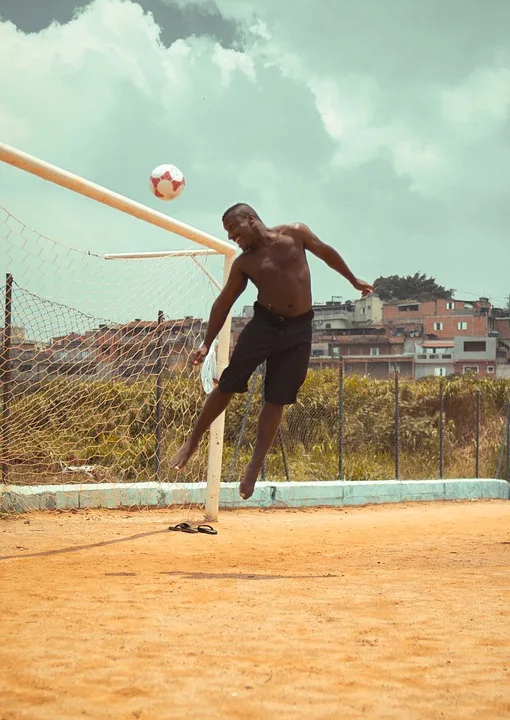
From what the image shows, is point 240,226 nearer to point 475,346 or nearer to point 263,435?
point 263,435

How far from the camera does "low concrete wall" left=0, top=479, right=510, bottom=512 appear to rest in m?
9.43

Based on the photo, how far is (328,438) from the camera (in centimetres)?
1491

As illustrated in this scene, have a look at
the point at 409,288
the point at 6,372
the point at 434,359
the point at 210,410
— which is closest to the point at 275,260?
the point at 210,410

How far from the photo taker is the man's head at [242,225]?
5914 millimetres

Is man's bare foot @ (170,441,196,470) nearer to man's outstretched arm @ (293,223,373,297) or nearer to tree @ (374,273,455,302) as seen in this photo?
man's outstretched arm @ (293,223,373,297)

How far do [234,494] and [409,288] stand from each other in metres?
114

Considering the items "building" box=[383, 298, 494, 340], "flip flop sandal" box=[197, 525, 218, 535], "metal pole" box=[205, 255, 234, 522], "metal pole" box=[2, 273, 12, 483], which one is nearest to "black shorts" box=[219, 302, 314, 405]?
"flip flop sandal" box=[197, 525, 218, 535]

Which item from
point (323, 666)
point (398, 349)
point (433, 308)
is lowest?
point (323, 666)

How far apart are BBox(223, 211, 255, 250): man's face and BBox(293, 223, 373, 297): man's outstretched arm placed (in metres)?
0.34

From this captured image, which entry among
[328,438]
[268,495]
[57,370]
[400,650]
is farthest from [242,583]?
[328,438]

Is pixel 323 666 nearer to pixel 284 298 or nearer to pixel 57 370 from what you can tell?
pixel 284 298

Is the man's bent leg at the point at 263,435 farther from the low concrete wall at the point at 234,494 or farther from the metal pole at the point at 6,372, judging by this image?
the low concrete wall at the point at 234,494

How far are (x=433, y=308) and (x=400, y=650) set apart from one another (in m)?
101

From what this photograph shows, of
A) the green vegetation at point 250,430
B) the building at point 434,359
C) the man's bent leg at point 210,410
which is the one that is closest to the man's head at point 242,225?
the man's bent leg at point 210,410
